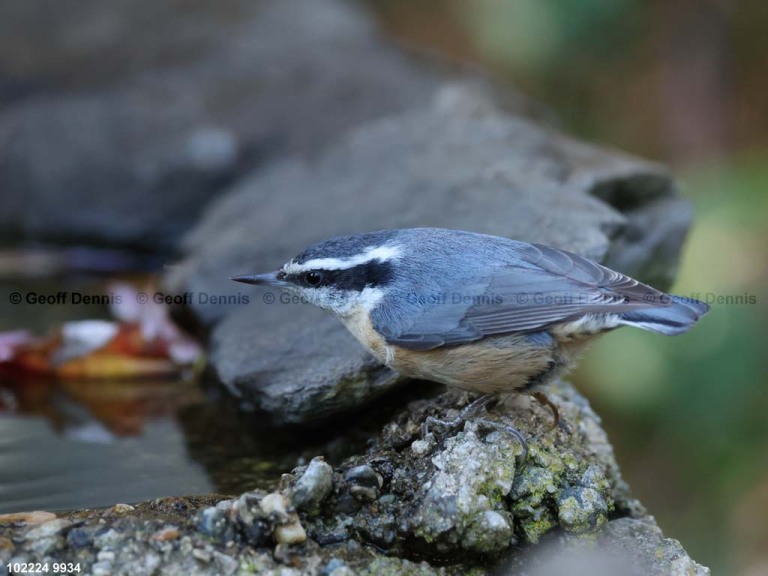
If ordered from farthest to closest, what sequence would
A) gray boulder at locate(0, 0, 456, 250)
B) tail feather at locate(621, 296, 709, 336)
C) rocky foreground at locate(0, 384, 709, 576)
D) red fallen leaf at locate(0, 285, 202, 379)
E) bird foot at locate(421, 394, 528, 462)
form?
gray boulder at locate(0, 0, 456, 250) < red fallen leaf at locate(0, 285, 202, 379) < tail feather at locate(621, 296, 709, 336) < bird foot at locate(421, 394, 528, 462) < rocky foreground at locate(0, 384, 709, 576)

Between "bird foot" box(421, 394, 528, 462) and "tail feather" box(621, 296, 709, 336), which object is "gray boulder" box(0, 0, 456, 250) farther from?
"tail feather" box(621, 296, 709, 336)

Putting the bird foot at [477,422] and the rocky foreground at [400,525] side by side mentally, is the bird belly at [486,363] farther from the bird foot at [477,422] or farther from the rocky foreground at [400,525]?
the rocky foreground at [400,525]

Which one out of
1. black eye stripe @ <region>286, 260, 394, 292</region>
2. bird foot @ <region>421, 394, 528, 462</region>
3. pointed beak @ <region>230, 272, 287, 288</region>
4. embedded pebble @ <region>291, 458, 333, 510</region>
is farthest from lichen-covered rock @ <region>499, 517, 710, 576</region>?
pointed beak @ <region>230, 272, 287, 288</region>

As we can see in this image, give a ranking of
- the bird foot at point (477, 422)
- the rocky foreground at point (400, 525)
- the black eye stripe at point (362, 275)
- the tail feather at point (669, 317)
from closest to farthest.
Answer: the rocky foreground at point (400, 525) → the bird foot at point (477, 422) → the tail feather at point (669, 317) → the black eye stripe at point (362, 275)

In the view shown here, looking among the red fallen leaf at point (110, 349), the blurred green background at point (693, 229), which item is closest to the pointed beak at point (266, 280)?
the red fallen leaf at point (110, 349)

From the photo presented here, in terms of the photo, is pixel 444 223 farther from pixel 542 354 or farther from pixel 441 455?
pixel 441 455

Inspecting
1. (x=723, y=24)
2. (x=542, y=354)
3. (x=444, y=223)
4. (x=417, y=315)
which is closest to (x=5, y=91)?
(x=444, y=223)

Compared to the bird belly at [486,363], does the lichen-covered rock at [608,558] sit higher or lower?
lower
